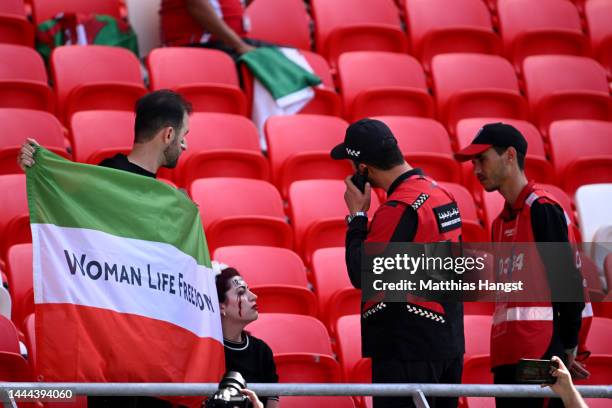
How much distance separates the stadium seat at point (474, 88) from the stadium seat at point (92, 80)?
195 cm

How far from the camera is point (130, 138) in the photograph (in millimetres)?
6562

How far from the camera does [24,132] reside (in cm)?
638

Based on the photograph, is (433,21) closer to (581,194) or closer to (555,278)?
(581,194)

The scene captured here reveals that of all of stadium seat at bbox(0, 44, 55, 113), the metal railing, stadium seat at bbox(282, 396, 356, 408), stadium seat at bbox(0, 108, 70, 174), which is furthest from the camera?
stadium seat at bbox(0, 44, 55, 113)

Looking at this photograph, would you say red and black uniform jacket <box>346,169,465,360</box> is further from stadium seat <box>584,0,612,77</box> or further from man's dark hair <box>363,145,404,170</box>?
stadium seat <box>584,0,612,77</box>

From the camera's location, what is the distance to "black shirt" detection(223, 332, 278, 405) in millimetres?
4887

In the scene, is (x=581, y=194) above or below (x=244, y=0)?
below

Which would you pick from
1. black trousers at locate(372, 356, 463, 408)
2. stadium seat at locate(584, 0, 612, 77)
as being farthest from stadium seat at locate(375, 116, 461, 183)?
black trousers at locate(372, 356, 463, 408)

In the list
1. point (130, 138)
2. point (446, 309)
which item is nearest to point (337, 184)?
point (130, 138)

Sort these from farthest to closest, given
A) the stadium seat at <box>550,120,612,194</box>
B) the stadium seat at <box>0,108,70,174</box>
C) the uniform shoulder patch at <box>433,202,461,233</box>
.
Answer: the stadium seat at <box>550,120,612,194</box>, the stadium seat at <box>0,108,70,174</box>, the uniform shoulder patch at <box>433,202,461,233</box>

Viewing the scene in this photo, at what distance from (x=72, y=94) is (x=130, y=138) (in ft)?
1.81

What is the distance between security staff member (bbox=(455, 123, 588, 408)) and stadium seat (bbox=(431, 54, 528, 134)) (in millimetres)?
2768

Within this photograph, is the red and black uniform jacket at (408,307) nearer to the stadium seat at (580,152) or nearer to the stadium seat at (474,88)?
the stadium seat at (580,152)

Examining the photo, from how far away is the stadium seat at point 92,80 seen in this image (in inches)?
273
